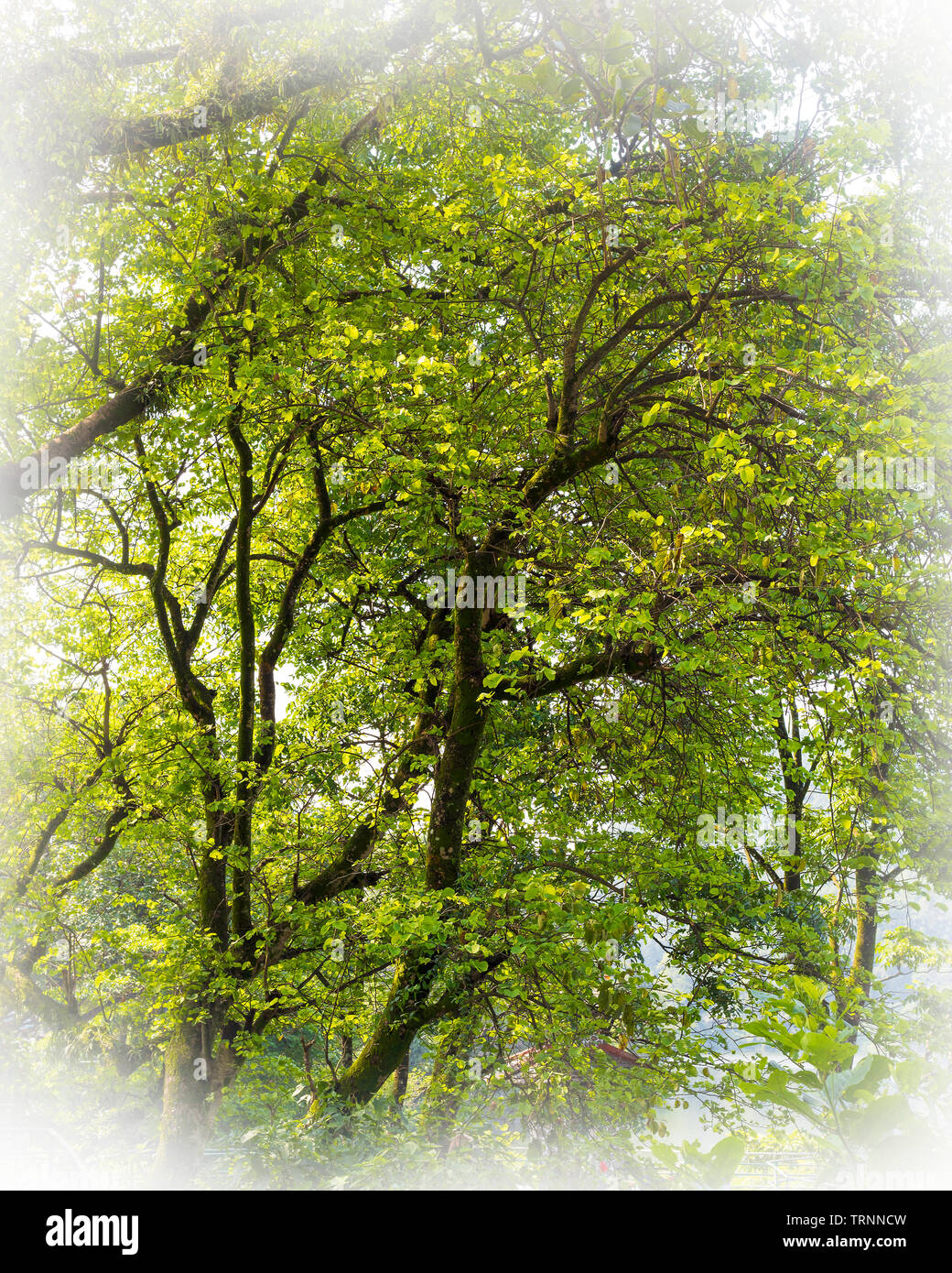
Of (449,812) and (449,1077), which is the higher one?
(449,812)

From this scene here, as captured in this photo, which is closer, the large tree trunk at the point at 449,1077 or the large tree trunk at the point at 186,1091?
the large tree trunk at the point at 449,1077

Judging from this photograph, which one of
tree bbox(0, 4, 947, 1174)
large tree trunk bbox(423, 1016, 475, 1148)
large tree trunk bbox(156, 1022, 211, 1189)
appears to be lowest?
large tree trunk bbox(156, 1022, 211, 1189)

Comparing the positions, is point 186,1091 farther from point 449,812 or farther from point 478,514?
point 478,514

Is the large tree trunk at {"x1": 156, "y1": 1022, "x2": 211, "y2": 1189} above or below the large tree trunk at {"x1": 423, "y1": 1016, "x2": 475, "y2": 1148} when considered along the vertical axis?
below

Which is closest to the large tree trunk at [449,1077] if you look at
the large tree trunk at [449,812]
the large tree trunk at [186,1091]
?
the large tree trunk at [449,812]

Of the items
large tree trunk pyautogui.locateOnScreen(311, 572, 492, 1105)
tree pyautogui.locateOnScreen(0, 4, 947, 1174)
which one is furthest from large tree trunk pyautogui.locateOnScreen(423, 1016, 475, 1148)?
large tree trunk pyautogui.locateOnScreen(311, 572, 492, 1105)

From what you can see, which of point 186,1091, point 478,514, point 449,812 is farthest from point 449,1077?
point 478,514

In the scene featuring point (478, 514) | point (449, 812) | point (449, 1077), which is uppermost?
point (478, 514)

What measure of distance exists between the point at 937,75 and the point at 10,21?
538 cm

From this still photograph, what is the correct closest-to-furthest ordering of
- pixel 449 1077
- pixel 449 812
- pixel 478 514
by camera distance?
pixel 449 1077, pixel 478 514, pixel 449 812

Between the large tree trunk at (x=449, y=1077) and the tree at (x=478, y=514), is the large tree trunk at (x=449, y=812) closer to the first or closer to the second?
the tree at (x=478, y=514)

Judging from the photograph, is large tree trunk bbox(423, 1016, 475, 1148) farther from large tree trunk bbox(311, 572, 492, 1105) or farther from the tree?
large tree trunk bbox(311, 572, 492, 1105)
